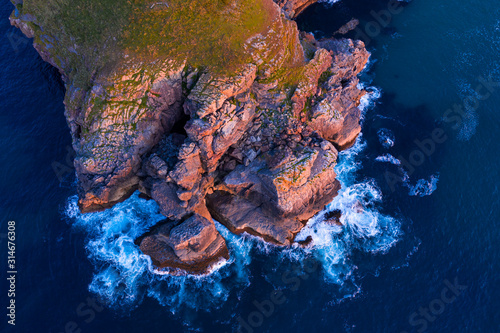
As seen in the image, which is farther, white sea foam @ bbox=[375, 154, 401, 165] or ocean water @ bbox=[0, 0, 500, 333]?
white sea foam @ bbox=[375, 154, 401, 165]

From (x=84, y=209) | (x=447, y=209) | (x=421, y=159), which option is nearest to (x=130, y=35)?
(x=84, y=209)

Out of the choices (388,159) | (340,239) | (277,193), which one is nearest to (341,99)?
(388,159)

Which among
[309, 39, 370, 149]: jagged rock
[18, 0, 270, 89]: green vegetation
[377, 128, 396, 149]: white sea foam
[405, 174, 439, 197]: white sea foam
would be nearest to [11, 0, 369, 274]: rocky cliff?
[309, 39, 370, 149]: jagged rock

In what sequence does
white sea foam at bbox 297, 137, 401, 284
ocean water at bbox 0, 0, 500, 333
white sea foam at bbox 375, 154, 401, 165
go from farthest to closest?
Answer: white sea foam at bbox 375, 154, 401, 165, white sea foam at bbox 297, 137, 401, 284, ocean water at bbox 0, 0, 500, 333

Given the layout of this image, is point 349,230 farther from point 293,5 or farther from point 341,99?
point 293,5

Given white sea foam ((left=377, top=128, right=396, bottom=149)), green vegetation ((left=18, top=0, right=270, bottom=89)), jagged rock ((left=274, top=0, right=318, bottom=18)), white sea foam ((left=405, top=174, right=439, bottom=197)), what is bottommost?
white sea foam ((left=405, top=174, right=439, bottom=197))

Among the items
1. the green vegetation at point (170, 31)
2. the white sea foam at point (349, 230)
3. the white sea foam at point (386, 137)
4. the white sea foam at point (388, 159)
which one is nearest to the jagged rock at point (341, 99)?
the white sea foam at point (386, 137)

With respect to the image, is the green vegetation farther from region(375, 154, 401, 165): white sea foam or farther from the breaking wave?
region(375, 154, 401, 165): white sea foam
